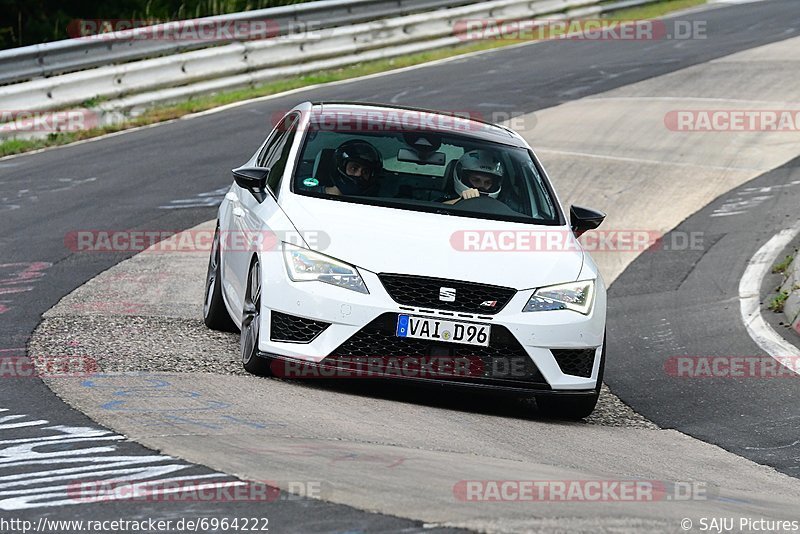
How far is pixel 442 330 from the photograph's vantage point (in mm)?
7035

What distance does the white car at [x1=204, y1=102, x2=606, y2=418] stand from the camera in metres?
7.06

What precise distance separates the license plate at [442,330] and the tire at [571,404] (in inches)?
24.0

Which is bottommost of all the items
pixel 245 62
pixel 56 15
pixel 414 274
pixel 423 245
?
pixel 414 274

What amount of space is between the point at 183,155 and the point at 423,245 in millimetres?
9429

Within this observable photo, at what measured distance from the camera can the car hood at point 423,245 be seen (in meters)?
7.14

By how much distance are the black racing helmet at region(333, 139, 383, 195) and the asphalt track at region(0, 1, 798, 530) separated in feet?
7.27

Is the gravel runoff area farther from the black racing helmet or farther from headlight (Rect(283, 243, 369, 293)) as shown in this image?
the black racing helmet
